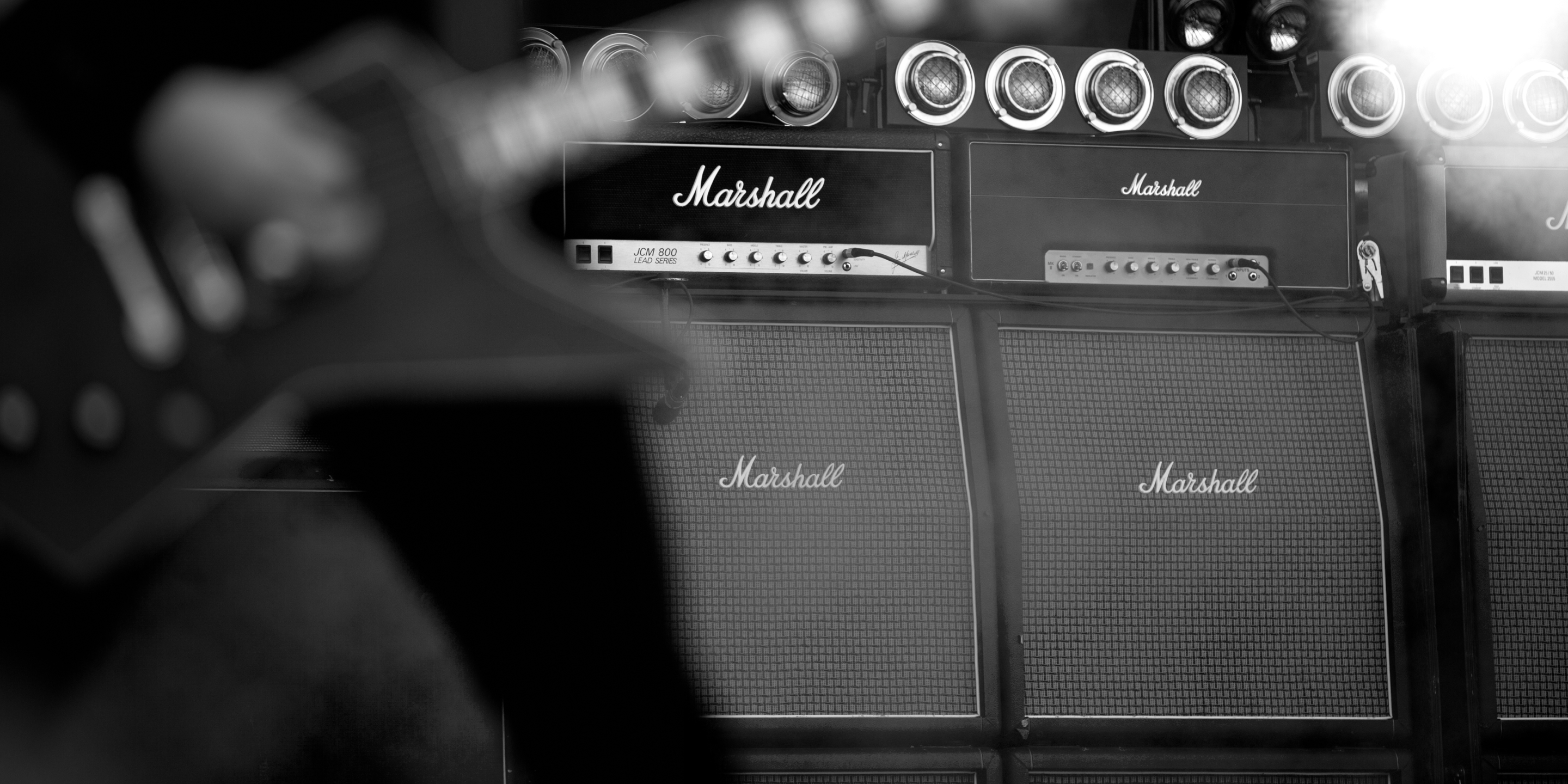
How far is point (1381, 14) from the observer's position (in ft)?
6.04

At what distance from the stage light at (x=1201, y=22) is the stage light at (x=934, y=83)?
0.33m

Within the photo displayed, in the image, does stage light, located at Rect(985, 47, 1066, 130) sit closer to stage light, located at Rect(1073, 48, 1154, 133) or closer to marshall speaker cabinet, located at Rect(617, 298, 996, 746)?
stage light, located at Rect(1073, 48, 1154, 133)

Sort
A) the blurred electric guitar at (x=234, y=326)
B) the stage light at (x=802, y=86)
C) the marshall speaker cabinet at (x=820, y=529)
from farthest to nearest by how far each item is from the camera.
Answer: the stage light at (x=802, y=86)
the marshall speaker cabinet at (x=820, y=529)
the blurred electric guitar at (x=234, y=326)

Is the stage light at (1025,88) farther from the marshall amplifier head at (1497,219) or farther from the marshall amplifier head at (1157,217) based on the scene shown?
the marshall amplifier head at (1497,219)

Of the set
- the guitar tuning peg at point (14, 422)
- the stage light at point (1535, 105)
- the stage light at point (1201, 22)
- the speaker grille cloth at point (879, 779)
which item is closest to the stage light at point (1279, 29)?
the stage light at point (1201, 22)

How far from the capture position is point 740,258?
1595mm

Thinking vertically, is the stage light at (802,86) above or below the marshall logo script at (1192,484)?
above

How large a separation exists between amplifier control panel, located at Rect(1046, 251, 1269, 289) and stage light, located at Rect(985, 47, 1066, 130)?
174 millimetres

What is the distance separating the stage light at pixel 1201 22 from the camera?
1779mm

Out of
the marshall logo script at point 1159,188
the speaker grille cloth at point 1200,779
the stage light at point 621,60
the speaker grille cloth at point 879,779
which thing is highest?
the stage light at point 621,60

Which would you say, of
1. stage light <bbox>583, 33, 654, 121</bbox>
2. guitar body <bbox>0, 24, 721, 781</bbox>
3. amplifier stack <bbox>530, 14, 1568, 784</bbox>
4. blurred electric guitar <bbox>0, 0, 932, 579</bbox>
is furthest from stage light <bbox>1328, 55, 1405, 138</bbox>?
blurred electric guitar <bbox>0, 0, 932, 579</bbox>

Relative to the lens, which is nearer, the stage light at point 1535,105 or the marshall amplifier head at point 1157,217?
the marshall amplifier head at point 1157,217

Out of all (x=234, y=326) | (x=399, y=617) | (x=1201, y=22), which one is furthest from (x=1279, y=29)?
(x=234, y=326)

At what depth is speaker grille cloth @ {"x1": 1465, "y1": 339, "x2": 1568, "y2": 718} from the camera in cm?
160
